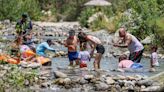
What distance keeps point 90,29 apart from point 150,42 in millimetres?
16981

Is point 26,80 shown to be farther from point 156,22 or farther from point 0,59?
point 156,22

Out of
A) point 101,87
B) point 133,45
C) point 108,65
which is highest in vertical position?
point 133,45

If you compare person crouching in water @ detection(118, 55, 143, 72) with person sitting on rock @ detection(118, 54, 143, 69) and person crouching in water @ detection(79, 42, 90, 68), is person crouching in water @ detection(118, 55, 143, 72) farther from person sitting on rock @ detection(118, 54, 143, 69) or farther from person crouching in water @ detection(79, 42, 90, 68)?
person crouching in water @ detection(79, 42, 90, 68)

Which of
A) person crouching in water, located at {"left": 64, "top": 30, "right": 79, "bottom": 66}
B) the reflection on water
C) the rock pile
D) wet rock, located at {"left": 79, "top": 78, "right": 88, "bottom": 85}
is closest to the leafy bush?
the reflection on water

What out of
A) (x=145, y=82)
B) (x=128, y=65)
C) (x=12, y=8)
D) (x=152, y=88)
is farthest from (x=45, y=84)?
(x=12, y=8)

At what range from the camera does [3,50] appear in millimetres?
19344

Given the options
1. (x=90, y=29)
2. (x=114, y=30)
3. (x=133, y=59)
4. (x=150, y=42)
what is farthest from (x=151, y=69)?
(x=90, y=29)

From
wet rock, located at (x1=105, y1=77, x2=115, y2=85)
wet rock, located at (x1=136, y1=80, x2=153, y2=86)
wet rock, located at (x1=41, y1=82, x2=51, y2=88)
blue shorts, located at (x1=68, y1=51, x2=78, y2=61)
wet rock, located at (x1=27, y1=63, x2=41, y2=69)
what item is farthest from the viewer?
blue shorts, located at (x1=68, y1=51, x2=78, y2=61)

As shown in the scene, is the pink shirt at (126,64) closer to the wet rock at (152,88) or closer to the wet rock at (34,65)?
the wet rock at (34,65)

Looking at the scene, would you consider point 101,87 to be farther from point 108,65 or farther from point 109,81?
point 108,65

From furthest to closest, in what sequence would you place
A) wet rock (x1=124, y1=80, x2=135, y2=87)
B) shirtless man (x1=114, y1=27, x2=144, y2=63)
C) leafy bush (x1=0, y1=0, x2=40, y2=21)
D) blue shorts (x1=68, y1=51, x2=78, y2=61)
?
leafy bush (x1=0, y1=0, x2=40, y2=21) → shirtless man (x1=114, y1=27, x2=144, y2=63) → blue shorts (x1=68, y1=51, x2=78, y2=61) → wet rock (x1=124, y1=80, x2=135, y2=87)

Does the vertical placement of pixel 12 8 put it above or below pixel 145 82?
A: above

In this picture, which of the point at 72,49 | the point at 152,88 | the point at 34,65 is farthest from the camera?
the point at 72,49

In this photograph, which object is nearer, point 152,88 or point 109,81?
point 152,88
